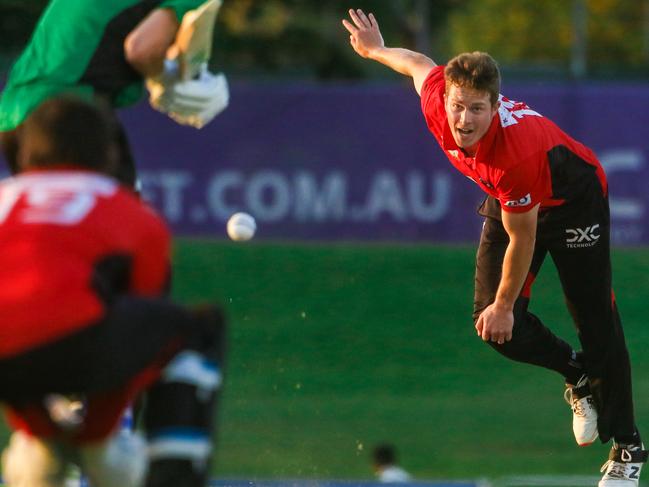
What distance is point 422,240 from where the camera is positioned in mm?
Result: 16828

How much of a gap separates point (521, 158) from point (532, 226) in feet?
0.95

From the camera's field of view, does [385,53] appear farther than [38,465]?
Yes

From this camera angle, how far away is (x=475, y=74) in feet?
19.6

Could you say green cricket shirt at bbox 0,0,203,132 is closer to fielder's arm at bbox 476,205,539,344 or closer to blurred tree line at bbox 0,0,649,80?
fielder's arm at bbox 476,205,539,344

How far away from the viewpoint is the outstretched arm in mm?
6699

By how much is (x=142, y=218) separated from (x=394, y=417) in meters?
8.17

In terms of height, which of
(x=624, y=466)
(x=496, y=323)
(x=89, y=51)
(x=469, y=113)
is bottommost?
(x=624, y=466)

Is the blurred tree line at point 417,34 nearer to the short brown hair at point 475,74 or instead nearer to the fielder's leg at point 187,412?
the short brown hair at point 475,74

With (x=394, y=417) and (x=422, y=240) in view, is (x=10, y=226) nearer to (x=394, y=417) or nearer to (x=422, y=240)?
(x=394, y=417)

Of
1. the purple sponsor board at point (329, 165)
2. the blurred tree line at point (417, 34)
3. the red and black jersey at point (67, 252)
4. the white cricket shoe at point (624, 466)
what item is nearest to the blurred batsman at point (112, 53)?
the red and black jersey at point (67, 252)

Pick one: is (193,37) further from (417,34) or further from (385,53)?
(417,34)

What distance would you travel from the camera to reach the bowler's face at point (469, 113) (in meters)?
5.99

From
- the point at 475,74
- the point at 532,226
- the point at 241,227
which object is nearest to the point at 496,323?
the point at 532,226

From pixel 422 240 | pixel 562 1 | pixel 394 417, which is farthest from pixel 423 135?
pixel 562 1
